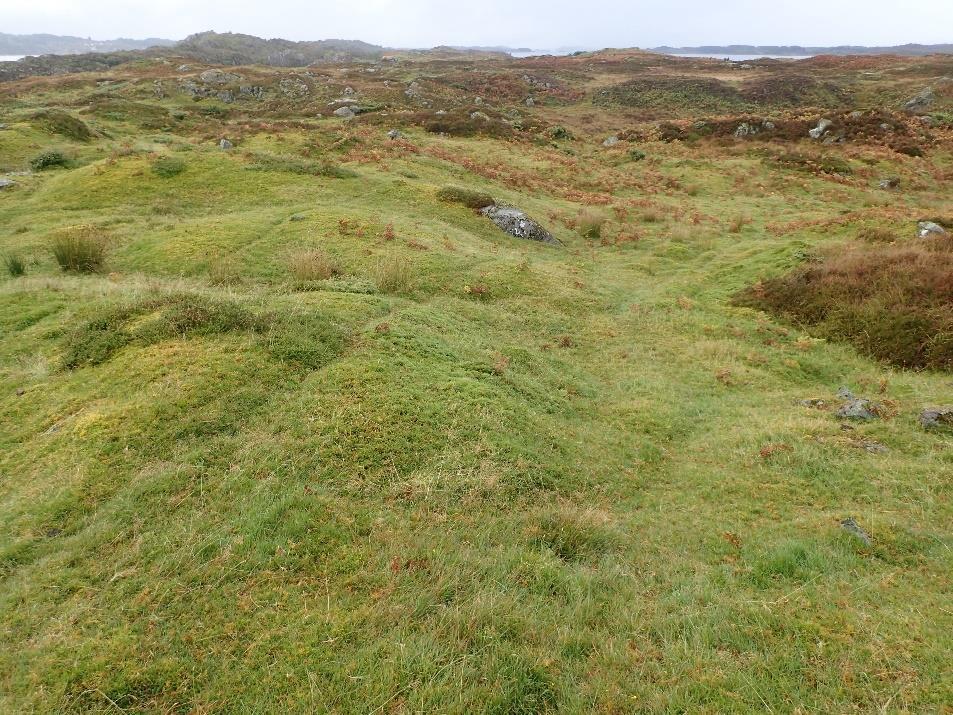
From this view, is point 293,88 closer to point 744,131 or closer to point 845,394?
point 744,131

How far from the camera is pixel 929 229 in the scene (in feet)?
71.8

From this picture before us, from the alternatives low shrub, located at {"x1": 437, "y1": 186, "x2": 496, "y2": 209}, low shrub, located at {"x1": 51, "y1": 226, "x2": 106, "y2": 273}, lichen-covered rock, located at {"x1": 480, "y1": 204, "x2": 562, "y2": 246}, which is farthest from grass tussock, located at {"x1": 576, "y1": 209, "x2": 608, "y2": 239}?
low shrub, located at {"x1": 51, "y1": 226, "x2": 106, "y2": 273}

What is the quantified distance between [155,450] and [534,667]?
268 inches

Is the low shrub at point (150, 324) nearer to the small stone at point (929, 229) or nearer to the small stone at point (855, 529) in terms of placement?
the small stone at point (855, 529)

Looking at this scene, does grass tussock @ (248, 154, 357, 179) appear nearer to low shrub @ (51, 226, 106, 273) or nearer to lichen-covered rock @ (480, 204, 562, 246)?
lichen-covered rock @ (480, 204, 562, 246)

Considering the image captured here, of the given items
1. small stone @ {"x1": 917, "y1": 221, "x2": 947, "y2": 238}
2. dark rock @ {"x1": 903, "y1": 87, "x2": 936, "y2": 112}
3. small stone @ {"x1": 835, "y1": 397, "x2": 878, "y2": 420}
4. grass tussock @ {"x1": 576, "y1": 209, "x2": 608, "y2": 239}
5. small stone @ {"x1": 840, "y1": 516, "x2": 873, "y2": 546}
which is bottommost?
small stone @ {"x1": 835, "y1": 397, "x2": 878, "y2": 420}

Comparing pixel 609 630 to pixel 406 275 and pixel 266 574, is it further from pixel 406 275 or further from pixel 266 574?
pixel 406 275

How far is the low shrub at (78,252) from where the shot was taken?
59.3 ft

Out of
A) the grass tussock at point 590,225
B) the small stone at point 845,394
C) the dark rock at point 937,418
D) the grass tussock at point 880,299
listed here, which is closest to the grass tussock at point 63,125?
the grass tussock at point 590,225

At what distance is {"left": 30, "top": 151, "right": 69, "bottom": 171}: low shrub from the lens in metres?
31.7

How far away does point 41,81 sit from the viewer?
79.1 metres

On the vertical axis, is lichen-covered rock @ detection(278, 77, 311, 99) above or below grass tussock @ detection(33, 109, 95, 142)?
above

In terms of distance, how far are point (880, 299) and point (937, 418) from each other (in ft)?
24.0

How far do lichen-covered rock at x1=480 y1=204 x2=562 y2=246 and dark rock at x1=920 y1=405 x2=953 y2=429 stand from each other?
19.0 meters
